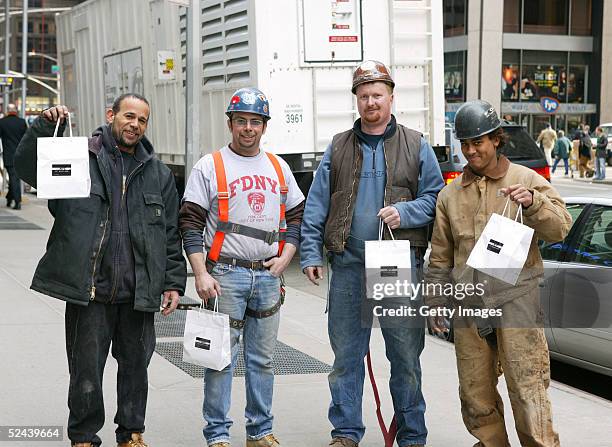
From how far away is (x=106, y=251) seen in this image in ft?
16.4

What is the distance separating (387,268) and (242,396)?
2013 mm

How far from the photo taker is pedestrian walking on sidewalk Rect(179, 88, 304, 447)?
512 centimetres

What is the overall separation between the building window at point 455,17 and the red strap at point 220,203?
46.6 m

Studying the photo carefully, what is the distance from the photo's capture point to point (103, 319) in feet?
16.6

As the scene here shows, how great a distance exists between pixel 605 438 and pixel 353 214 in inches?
81.0

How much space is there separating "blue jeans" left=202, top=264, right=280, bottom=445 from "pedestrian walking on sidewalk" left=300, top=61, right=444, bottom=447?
0.99 ft

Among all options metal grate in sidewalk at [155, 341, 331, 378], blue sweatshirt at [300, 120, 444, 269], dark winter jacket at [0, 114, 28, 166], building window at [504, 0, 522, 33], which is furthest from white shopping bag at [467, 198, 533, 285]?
building window at [504, 0, 522, 33]

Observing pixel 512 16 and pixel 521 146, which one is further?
pixel 512 16

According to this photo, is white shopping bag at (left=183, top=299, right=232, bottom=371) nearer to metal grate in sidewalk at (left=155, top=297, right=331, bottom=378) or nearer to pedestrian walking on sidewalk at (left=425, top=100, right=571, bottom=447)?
pedestrian walking on sidewalk at (left=425, top=100, right=571, bottom=447)

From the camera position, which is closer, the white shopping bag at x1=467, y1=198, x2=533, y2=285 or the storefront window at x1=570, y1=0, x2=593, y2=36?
the white shopping bag at x1=467, y1=198, x2=533, y2=285

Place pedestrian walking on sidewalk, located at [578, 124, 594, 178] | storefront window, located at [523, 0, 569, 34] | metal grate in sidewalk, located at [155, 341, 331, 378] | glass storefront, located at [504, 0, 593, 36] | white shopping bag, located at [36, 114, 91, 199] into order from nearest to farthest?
white shopping bag, located at [36, 114, 91, 199] → metal grate in sidewalk, located at [155, 341, 331, 378] → pedestrian walking on sidewalk, located at [578, 124, 594, 178] → glass storefront, located at [504, 0, 593, 36] → storefront window, located at [523, 0, 569, 34]

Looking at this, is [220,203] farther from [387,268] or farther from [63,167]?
[387,268]

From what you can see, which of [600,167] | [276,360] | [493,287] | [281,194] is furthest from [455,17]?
[493,287]

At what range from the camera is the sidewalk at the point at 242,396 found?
18.8 ft
